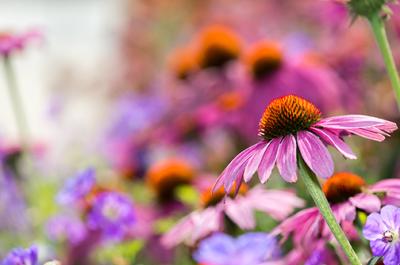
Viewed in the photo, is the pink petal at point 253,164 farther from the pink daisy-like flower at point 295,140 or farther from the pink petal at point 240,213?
the pink petal at point 240,213

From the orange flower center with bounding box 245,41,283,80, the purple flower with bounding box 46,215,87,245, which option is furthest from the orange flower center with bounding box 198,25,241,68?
the purple flower with bounding box 46,215,87,245

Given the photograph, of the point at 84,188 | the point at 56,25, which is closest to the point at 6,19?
the point at 56,25

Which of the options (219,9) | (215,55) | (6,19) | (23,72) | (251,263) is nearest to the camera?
(251,263)

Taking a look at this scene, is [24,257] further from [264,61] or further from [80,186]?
[264,61]

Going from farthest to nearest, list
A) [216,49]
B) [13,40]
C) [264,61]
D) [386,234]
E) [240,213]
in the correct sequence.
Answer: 1. [216,49]
2. [264,61]
3. [13,40]
4. [240,213]
5. [386,234]

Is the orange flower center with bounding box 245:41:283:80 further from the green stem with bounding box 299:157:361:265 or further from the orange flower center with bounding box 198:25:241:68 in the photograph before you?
the green stem with bounding box 299:157:361:265

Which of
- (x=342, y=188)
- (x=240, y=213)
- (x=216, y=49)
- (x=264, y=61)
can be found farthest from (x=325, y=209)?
(x=216, y=49)

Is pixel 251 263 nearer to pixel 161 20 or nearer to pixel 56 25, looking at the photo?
pixel 161 20
